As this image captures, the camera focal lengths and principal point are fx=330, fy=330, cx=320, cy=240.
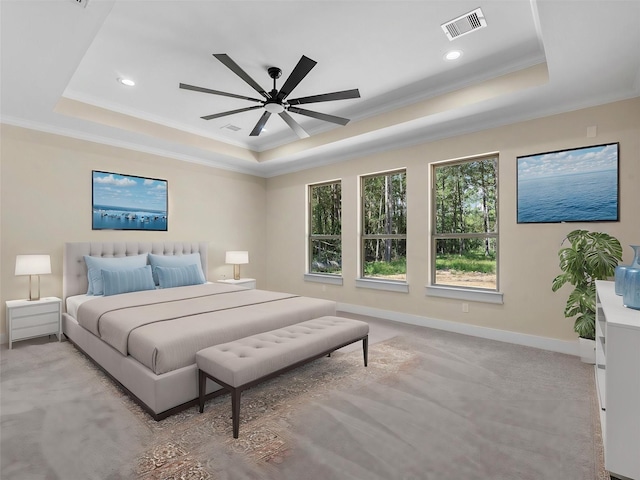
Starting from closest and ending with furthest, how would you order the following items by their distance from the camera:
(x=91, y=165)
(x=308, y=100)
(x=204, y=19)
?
(x=204, y=19)
(x=308, y=100)
(x=91, y=165)

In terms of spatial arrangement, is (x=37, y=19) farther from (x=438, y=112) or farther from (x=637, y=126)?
(x=637, y=126)

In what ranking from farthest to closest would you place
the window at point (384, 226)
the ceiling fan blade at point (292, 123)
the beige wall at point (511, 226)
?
the window at point (384, 226)
the ceiling fan blade at point (292, 123)
the beige wall at point (511, 226)

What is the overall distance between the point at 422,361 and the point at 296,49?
3.20 meters

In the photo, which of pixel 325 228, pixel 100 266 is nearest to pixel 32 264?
pixel 100 266

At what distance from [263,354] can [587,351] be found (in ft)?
10.3

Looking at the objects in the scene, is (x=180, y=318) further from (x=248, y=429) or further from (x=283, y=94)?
(x=283, y=94)

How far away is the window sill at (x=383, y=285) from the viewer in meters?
4.88

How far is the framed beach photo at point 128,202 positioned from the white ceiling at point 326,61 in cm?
57

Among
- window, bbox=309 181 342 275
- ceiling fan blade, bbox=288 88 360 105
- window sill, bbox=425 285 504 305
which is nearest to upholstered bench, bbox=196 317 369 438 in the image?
window sill, bbox=425 285 504 305

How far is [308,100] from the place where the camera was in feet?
9.75

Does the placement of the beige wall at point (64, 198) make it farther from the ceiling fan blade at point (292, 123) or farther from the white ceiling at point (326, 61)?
the ceiling fan blade at point (292, 123)

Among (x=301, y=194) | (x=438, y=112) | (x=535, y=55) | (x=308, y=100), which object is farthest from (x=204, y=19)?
(x=301, y=194)

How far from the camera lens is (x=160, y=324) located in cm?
263

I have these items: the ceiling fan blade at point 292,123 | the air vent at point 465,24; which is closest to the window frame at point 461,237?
the air vent at point 465,24
